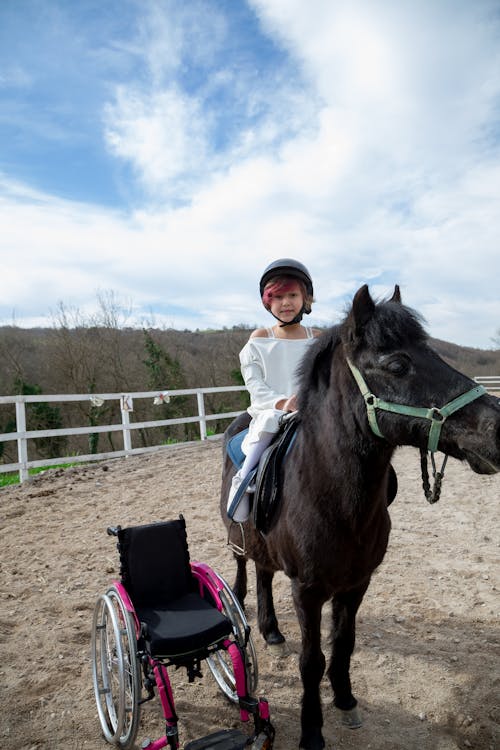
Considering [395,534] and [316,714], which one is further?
[395,534]

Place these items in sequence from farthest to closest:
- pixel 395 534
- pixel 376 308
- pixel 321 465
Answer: pixel 395 534
pixel 321 465
pixel 376 308

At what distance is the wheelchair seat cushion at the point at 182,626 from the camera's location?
2.18 metres

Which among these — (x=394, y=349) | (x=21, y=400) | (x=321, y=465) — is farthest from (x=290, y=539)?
(x=21, y=400)

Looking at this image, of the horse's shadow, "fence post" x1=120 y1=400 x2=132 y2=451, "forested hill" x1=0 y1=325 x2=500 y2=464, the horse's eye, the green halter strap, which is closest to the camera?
the green halter strap

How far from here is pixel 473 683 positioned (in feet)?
9.21

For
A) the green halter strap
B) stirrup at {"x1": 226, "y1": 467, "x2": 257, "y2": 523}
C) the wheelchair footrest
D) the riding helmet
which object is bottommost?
the wheelchair footrest

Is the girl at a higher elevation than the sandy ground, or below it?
higher

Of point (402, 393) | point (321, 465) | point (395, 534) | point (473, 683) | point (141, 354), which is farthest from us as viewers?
point (141, 354)

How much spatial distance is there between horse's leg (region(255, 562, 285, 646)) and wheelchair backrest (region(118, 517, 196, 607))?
708 millimetres

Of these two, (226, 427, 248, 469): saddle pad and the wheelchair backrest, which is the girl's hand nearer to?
(226, 427, 248, 469): saddle pad

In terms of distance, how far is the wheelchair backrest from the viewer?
270cm

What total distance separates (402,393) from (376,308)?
0.41m

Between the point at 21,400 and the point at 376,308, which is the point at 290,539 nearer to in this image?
the point at 376,308

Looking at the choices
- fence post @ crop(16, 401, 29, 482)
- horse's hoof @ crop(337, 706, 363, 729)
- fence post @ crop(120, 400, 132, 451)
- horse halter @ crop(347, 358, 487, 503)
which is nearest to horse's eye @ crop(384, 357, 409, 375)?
horse halter @ crop(347, 358, 487, 503)
